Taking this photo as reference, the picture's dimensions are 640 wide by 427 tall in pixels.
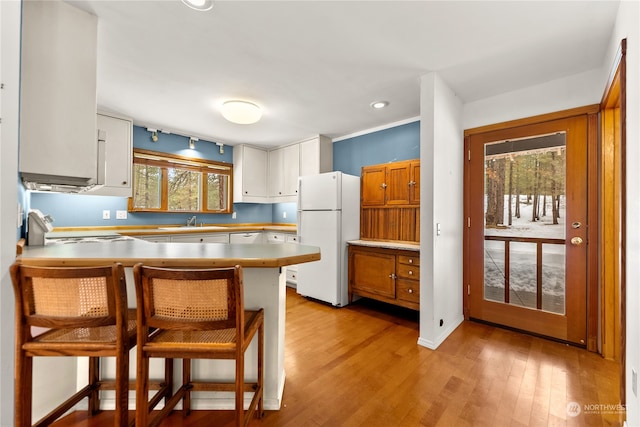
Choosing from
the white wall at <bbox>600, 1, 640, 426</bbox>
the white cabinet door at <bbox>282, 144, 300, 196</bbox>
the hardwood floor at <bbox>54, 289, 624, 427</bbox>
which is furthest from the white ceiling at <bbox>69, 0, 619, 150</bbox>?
the hardwood floor at <bbox>54, 289, 624, 427</bbox>

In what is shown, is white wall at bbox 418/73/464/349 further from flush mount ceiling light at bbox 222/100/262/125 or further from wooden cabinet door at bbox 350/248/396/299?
flush mount ceiling light at bbox 222/100/262/125

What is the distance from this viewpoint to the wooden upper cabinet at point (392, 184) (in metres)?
3.41

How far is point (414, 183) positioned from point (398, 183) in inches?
9.0

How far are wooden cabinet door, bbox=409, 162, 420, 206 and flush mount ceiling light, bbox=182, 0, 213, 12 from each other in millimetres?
2632

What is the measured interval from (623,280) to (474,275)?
4.87 ft

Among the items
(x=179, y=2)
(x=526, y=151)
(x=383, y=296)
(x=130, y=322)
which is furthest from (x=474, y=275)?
(x=179, y=2)

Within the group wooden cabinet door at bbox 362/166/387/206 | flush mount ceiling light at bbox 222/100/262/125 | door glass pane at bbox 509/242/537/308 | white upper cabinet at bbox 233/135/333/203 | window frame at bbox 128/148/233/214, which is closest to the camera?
door glass pane at bbox 509/242/537/308

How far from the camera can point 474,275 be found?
2.92 metres

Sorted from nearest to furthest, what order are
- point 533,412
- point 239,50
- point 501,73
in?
point 533,412
point 239,50
point 501,73

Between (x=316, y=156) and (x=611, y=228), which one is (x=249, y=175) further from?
(x=611, y=228)

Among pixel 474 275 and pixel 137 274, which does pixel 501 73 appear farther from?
pixel 137 274

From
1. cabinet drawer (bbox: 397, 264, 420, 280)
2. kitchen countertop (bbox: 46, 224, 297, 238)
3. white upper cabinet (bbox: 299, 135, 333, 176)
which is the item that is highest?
white upper cabinet (bbox: 299, 135, 333, 176)

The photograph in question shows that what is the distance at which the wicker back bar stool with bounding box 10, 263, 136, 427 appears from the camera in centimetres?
106

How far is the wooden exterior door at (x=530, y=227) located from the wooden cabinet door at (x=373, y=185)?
1.07 m
